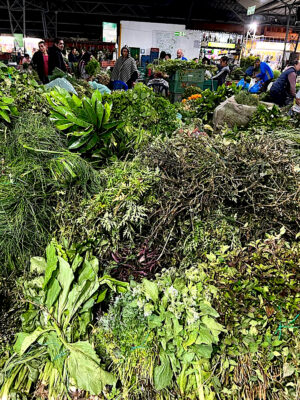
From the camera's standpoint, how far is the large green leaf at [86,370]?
1.43 meters

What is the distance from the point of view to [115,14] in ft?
76.1

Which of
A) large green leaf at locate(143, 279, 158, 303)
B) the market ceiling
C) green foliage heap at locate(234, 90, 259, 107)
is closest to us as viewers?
large green leaf at locate(143, 279, 158, 303)

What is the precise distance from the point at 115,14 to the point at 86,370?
86.7 ft

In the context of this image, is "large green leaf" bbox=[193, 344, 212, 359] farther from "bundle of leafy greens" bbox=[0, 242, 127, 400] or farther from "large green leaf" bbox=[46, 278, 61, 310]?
"large green leaf" bbox=[46, 278, 61, 310]

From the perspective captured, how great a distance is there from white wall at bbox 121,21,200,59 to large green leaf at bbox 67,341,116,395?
1243cm

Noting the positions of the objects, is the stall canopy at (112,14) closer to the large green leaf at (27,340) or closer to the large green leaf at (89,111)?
the large green leaf at (89,111)

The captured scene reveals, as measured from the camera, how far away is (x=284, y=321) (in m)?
1.43

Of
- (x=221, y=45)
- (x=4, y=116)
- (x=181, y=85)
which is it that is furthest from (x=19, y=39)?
(x=4, y=116)

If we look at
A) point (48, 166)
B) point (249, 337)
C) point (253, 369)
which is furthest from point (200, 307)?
point (48, 166)

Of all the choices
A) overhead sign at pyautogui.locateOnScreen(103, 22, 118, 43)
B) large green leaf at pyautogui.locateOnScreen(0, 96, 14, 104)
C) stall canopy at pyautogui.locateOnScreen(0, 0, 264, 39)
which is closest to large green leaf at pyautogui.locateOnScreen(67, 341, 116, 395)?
large green leaf at pyautogui.locateOnScreen(0, 96, 14, 104)

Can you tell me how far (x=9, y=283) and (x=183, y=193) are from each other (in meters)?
1.17

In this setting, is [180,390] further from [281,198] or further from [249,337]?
[281,198]

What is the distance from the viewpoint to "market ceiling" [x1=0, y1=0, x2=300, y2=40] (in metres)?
21.8

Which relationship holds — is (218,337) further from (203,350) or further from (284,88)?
(284,88)
